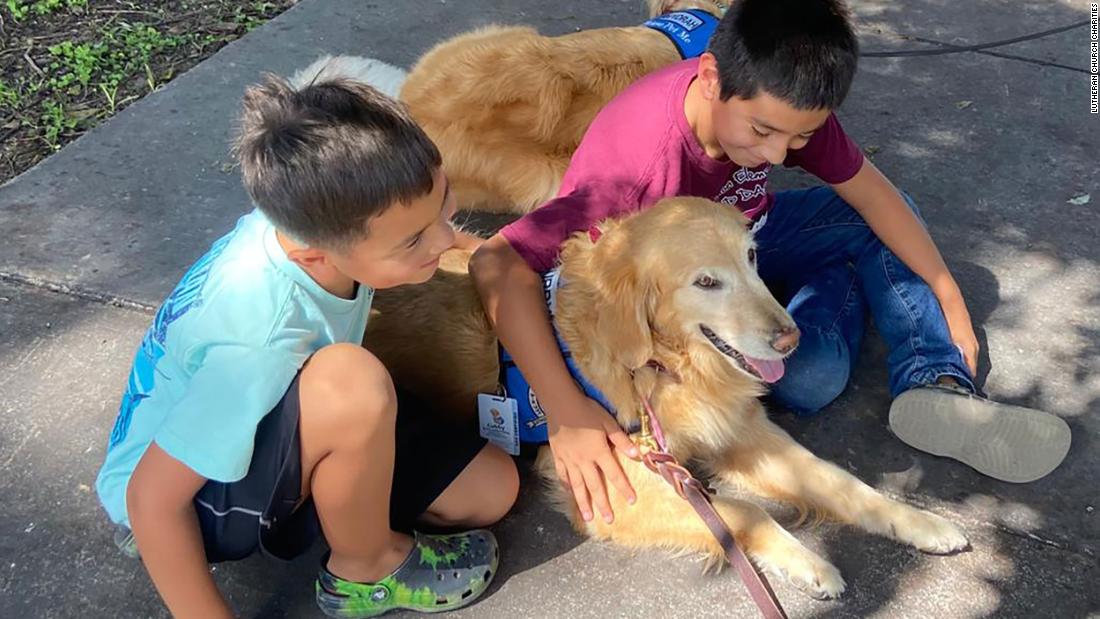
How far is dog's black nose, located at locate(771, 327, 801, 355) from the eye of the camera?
2408 mm

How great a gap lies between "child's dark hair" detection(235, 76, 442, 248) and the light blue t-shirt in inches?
6.3

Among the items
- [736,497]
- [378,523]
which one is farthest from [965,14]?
[378,523]

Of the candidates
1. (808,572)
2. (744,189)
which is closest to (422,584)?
(808,572)

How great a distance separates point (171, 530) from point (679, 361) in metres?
1.37

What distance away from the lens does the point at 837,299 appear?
321cm

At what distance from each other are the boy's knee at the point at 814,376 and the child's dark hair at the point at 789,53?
2.55ft

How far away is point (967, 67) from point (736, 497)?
3181mm

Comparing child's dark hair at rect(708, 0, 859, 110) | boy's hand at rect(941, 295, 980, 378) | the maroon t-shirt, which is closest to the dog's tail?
the maroon t-shirt

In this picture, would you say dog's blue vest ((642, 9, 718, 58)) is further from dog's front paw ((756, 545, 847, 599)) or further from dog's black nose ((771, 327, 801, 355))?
dog's front paw ((756, 545, 847, 599))

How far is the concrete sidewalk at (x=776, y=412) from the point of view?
250cm

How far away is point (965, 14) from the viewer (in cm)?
538

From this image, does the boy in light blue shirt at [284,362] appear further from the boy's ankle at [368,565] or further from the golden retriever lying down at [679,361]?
the golden retriever lying down at [679,361]

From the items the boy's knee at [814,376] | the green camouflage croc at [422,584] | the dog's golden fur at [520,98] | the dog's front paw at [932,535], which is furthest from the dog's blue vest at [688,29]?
the green camouflage croc at [422,584]

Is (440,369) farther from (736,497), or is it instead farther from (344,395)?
(736,497)
